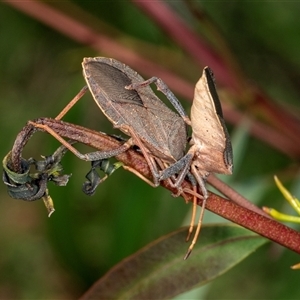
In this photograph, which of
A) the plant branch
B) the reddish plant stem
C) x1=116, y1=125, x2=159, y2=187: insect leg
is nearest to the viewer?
the reddish plant stem

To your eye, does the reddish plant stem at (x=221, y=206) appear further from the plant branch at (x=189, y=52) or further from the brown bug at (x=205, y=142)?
the plant branch at (x=189, y=52)

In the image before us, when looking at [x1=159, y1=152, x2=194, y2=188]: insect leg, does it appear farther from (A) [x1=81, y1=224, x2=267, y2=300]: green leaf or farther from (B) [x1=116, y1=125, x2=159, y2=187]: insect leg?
(A) [x1=81, y1=224, x2=267, y2=300]: green leaf

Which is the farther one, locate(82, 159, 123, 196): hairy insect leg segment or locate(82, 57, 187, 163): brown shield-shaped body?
locate(82, 57, 187, 163): brown shield-shaped body

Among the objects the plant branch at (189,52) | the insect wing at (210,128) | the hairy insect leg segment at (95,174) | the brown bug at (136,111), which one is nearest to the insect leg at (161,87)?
the brown bug at (136,111)

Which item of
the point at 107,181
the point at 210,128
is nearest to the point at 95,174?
the point at 210,128

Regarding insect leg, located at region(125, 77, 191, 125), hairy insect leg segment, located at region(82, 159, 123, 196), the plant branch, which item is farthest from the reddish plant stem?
the plant branch

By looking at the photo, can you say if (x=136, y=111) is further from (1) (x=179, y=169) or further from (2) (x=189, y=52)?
(2) (x=189, y=52)
